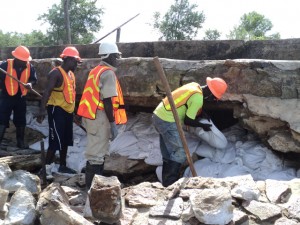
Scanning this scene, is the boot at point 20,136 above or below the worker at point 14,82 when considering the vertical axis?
below

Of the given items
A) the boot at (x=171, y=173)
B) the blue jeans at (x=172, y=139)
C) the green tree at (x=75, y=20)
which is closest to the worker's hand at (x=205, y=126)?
the blue jeans at (x=172, y=139)

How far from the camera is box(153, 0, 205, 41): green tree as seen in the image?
2353 cm

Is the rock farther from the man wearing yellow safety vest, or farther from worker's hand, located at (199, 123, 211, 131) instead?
worker's hand, located at (199, 123, 211, 131)

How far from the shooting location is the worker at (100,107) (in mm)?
3479

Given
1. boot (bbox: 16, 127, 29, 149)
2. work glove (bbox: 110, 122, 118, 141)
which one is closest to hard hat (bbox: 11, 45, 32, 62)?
boot (bbox: 16, 127, 29, 149)

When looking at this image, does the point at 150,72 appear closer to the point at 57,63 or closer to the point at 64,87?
the point at 64,87

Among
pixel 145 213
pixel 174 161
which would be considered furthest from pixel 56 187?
pixel 174 161

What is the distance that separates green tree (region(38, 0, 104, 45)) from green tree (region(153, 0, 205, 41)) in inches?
156

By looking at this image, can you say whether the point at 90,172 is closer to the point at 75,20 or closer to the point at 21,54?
the point at 21,54

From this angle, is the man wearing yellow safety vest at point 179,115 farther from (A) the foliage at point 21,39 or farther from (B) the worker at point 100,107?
(A) the foliage at point 21,39

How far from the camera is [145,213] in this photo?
9.32 ft

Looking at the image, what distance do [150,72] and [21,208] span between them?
2.59 meters

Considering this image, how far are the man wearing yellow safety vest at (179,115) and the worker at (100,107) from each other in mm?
516

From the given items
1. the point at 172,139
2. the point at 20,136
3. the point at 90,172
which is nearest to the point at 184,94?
the point at 172,139
